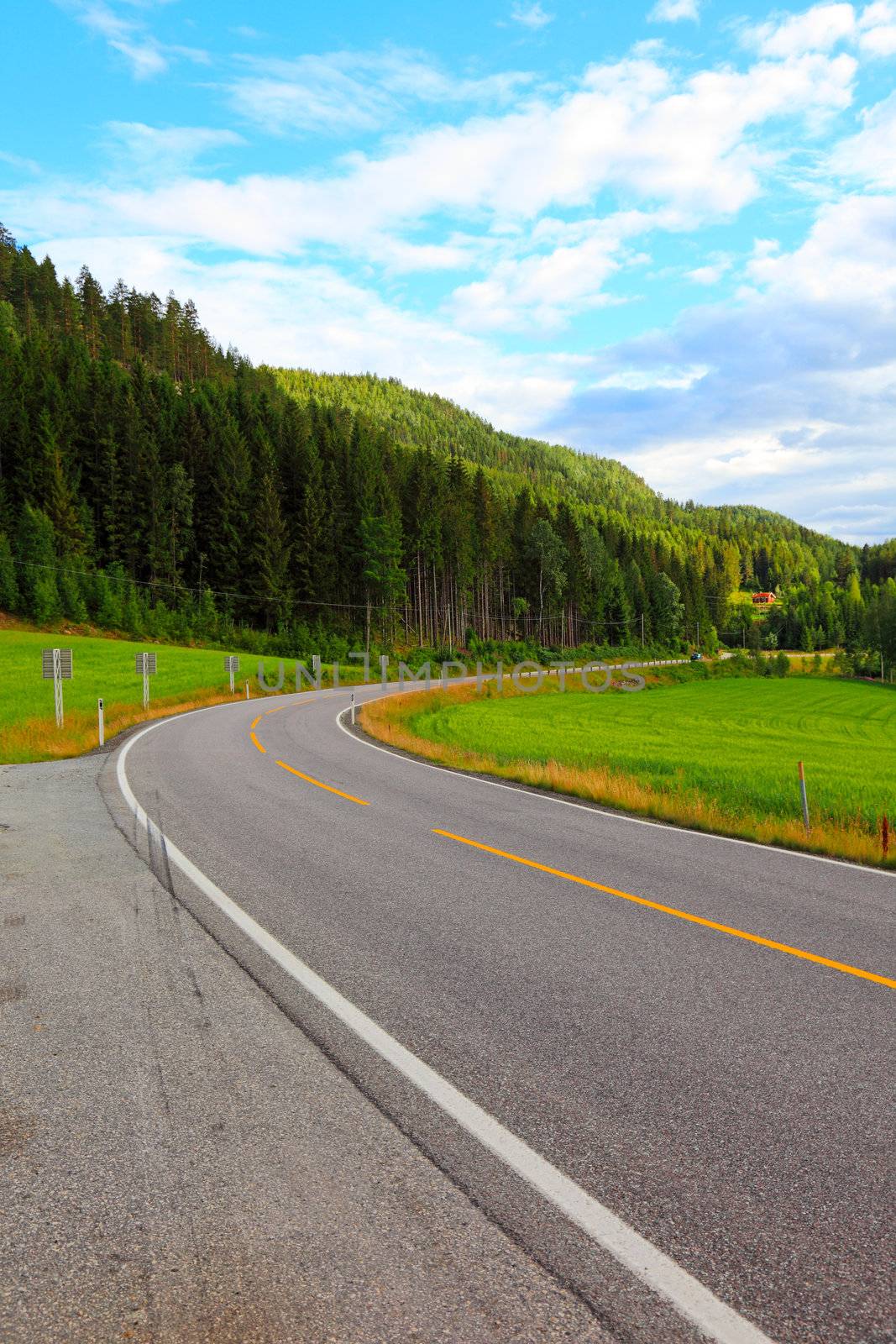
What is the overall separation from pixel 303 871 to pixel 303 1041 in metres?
3.88

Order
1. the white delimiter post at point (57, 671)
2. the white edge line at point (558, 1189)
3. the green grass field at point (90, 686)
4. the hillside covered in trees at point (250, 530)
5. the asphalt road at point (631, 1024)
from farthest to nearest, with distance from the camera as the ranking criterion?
1. the hillside covered in trees at point (250, 530)
2. the white delimiter post at point (57, 671)
3. the green grass field at point (90, 686)
4. the asphalt road at point (631, 1024)
5. the white edge line at point (558, 1189)

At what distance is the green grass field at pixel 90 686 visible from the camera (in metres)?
20.7

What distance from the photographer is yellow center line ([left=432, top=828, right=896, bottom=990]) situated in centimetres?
534

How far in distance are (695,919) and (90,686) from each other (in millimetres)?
41598

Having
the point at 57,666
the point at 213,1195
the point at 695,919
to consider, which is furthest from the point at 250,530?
the point at 213,1195

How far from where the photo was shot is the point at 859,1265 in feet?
8.64

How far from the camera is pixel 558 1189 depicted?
300 cm

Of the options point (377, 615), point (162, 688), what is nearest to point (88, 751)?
point (162, 688)

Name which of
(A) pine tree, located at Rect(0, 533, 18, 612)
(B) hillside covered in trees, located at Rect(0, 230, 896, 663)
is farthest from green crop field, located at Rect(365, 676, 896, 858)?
(A) pine tree, located at Rect(0, 533, 18, 612)

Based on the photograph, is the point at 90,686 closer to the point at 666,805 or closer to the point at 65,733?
the point at 65,733

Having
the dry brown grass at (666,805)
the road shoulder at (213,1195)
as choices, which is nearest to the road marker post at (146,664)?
the dry brown grass at (666,805)

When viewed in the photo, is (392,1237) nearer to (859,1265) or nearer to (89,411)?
(859,1265)

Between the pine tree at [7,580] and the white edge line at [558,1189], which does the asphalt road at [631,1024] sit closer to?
the white edge line at [558,1189]

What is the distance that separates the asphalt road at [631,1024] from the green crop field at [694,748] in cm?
259
